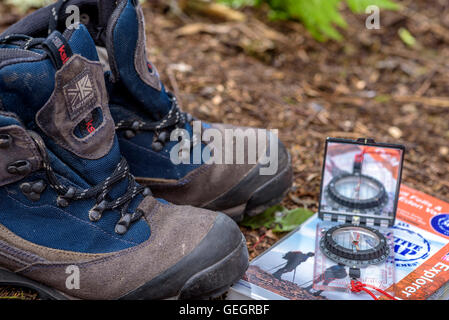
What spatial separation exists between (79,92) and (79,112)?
5cm

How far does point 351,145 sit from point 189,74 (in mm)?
1198

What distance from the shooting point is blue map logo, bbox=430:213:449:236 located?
1721 mm

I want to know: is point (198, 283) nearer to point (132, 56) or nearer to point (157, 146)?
point (157, 146)

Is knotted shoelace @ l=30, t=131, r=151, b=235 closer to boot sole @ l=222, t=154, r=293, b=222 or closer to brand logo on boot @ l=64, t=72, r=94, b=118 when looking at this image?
brand logo on boot @ l=64, t=72, r=94, b=118

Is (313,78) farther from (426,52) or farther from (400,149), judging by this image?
(400,149)

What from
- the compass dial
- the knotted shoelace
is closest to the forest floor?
the compass dial

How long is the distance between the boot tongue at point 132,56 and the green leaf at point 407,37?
7.71ft

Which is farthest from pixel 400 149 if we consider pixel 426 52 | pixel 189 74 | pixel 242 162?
pixel 426 52

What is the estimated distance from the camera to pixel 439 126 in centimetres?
265

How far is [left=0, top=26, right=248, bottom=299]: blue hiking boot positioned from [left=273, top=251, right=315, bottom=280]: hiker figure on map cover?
0.17m

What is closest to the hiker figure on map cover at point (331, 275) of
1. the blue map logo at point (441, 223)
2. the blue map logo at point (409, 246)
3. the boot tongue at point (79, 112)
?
the blue map logo at point (409, 246)

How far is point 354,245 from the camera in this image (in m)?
1.61

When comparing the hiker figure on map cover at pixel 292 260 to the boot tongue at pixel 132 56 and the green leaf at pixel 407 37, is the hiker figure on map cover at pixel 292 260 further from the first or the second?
the green leaf at pixel 407 37

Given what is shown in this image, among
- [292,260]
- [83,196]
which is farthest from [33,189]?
[292,260]
